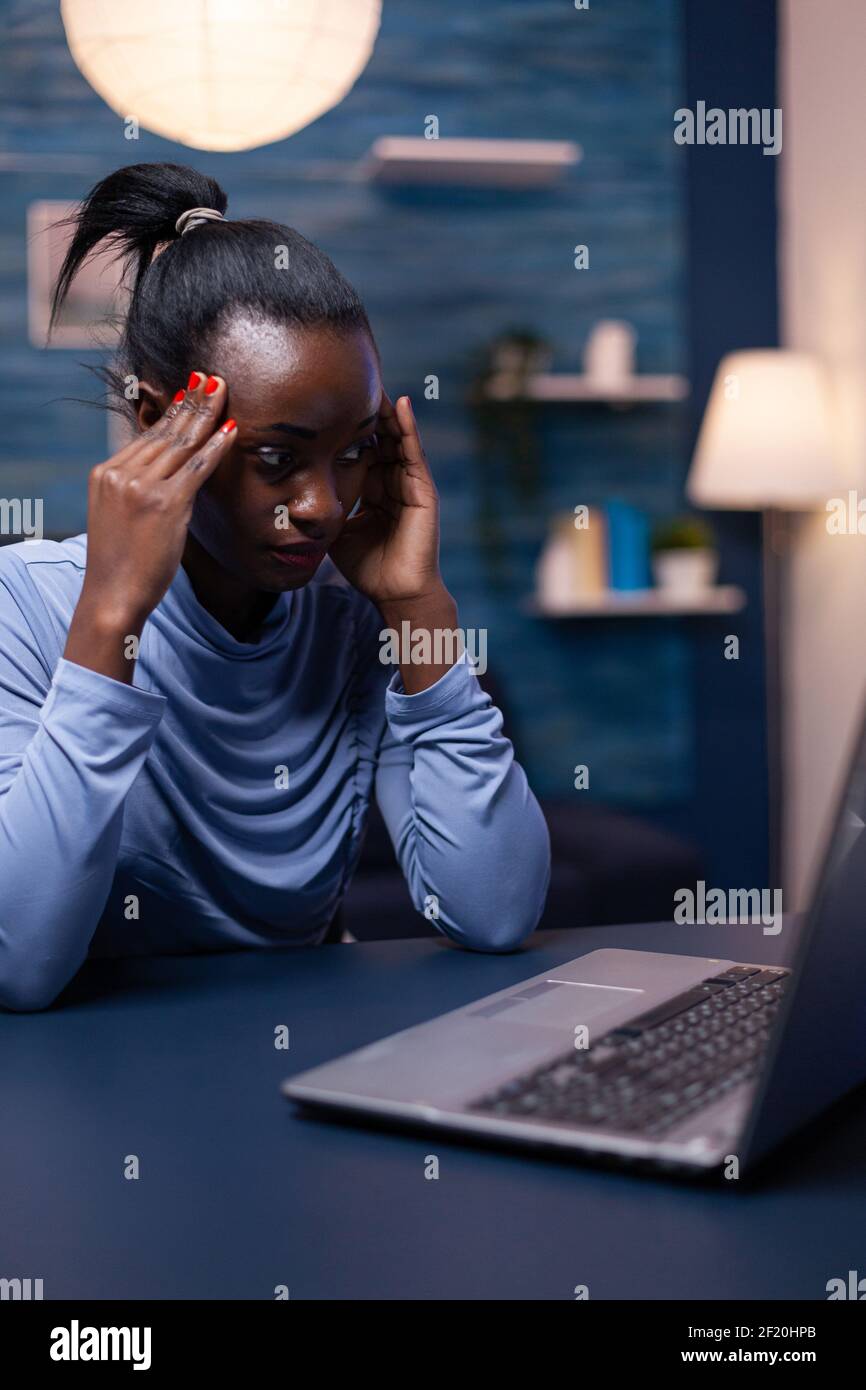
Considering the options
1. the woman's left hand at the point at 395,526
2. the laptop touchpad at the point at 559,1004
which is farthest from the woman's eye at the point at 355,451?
the laptop touchpad at the point at 559,1004

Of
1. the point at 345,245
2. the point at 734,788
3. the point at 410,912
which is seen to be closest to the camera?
the point at 410,912

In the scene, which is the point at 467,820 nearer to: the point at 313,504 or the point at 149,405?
the point at 313,504

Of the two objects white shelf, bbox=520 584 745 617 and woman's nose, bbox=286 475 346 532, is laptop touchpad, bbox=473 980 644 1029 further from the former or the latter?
white shelf, bbox=520 584 745 617

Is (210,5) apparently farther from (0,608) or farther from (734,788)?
(734,788)

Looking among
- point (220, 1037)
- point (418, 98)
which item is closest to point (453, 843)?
point (220, 1037)

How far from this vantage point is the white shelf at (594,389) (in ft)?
11.2

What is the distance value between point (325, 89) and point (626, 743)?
2.22m

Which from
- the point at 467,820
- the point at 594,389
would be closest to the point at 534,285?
the point at 594,389

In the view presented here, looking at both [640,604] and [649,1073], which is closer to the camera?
[649,1073]

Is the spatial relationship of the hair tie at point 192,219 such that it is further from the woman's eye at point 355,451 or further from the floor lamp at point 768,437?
the floor lamp at point 768,437

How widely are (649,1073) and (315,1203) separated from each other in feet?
0.58

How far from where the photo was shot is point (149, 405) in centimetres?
111

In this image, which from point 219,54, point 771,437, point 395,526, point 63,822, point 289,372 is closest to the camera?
point 63,822

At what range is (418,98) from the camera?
349cm
